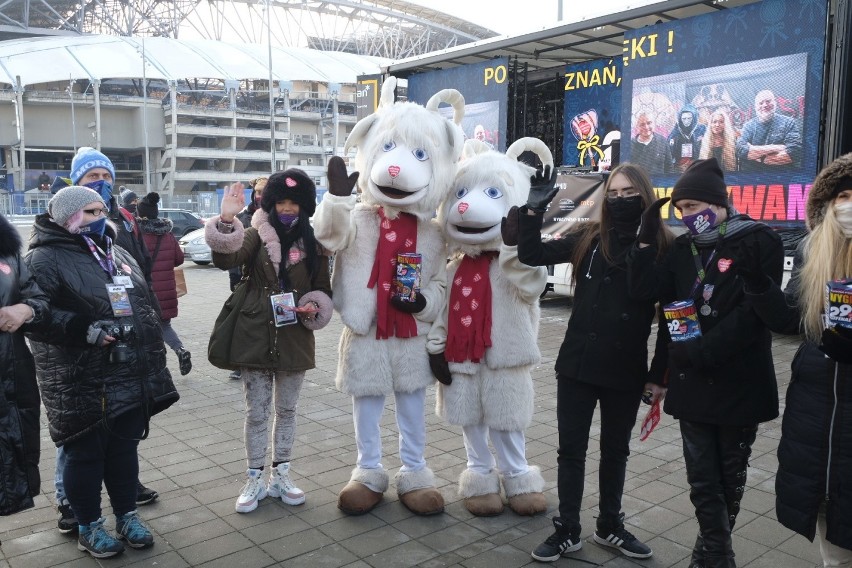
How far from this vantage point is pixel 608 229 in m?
3.26

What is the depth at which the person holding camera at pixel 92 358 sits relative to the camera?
313 cm

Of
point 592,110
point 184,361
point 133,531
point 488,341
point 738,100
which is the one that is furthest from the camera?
point 592,110

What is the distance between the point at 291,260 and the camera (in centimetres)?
385

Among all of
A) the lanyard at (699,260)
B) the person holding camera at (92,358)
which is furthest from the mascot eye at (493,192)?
the person holding camera at (92,358)

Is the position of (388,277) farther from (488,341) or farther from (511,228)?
(511,228)

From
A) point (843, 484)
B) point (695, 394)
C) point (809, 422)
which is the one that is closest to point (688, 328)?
point (695, 394)

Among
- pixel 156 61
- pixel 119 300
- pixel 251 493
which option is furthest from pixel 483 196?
pixel 156 61

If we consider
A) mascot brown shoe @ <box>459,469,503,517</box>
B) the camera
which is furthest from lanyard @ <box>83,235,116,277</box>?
mascot brown shoe @ <box>459,469,503,517</box>

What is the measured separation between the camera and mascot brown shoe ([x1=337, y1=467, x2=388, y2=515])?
3.74m

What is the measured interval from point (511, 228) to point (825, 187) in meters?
1.40

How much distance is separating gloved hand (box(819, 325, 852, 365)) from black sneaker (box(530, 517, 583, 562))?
4.79 ft

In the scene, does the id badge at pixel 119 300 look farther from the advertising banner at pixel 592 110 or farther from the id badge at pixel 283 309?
the advertising banner at pixel 592 110

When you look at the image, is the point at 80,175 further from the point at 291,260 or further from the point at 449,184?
the point at 449,184

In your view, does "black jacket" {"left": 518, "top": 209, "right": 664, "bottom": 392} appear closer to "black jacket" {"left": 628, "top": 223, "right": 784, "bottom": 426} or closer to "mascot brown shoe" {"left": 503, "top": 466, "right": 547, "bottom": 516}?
"black jacket" {"left": 628, "top": 223, "right": 784, "bottom": 426}
